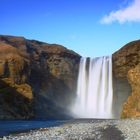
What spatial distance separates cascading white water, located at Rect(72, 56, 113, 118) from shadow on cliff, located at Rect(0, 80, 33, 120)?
23.1 metres

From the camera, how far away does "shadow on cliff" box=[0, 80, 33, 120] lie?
107 m

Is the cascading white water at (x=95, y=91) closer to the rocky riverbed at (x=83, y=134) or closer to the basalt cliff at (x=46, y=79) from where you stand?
the basalt cliff at (x=46, y=79)

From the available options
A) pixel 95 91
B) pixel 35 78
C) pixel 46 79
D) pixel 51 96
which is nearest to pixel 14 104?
pixel 35 78

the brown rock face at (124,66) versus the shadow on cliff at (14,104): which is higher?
the brown rock face at (124,66)

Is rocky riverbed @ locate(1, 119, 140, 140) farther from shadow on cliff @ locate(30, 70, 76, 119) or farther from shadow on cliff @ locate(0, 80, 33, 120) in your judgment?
shadow on cliff @ locate(30, 70, 76, 119)

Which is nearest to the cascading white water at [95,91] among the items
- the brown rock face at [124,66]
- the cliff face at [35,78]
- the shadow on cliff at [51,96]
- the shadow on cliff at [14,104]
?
the brown rock face at [124,66]

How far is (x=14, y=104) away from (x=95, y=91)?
107 ft

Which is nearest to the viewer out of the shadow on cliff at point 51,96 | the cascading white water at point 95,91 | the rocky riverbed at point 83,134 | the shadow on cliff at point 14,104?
the rocky riverbed at point 83,134

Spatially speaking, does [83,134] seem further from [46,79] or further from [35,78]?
[46,79]

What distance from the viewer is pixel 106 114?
126125mm

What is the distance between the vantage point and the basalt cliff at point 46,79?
10731 cm

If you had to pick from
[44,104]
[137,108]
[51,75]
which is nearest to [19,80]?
[44,104]

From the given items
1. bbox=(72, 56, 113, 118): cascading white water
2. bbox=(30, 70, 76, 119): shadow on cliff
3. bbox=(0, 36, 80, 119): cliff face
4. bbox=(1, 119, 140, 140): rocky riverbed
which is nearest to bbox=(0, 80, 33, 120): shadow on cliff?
bbox=(0, 36, 80, 119): cliff face

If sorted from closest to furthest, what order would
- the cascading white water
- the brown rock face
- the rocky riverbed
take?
the rocky riverbed → the brown rock face → the cascading white water
